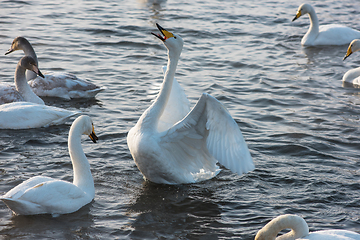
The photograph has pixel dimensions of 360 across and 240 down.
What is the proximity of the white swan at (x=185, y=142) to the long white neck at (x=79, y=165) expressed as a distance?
696 mm

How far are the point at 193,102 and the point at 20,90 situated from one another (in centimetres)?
337

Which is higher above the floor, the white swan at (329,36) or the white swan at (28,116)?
the white swan at (329,36)

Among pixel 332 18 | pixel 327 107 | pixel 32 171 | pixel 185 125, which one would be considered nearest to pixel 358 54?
pixel 332 18

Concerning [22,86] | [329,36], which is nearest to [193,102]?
[22,86]

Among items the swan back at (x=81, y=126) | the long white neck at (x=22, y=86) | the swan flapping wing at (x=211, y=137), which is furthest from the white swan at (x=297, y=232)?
the long white neck at (x=22, y=86)

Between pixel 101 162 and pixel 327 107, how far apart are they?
493cm

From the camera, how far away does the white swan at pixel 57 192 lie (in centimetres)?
525

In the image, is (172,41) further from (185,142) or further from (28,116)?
(28,116)

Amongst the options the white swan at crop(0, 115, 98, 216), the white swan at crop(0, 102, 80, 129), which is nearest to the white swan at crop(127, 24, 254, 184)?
A: the white swan at crop(0, 115, 98, 216)

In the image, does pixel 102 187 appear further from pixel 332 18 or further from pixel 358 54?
pixel 332 18

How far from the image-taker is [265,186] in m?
6.42

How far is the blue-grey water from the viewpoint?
564cm

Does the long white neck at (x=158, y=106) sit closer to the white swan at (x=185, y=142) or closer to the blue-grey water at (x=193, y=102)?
the white swan at (x=185, y=142)

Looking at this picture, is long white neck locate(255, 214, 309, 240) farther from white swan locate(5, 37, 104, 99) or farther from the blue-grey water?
white swan locate(5, 37, 104, 99)
